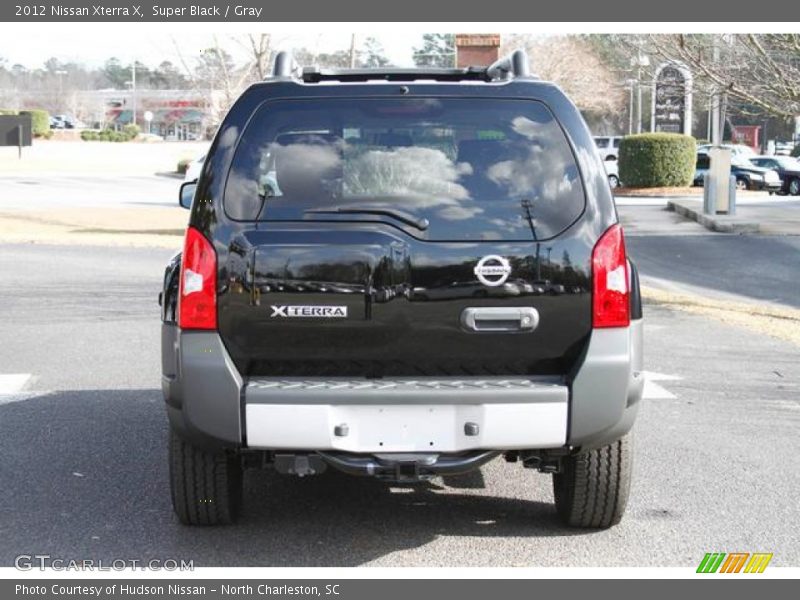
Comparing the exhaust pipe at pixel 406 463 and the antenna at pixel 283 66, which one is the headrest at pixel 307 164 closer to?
the antenna at pixel 283 66

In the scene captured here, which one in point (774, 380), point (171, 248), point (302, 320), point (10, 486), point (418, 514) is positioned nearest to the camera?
point (302, 320)

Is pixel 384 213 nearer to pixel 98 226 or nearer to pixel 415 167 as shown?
pixel 415 167

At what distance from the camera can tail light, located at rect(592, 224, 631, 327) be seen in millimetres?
4781

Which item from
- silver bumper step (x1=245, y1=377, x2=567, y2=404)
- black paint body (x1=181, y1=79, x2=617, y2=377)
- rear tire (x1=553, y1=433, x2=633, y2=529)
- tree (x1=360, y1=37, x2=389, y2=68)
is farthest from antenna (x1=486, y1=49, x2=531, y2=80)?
tree (x1=360, y1=37, x2=389, y2=68)

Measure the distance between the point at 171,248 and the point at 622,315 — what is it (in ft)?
50.8

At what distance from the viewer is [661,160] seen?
38.5 metres

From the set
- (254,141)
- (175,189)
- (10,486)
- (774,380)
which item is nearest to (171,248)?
(774,380)

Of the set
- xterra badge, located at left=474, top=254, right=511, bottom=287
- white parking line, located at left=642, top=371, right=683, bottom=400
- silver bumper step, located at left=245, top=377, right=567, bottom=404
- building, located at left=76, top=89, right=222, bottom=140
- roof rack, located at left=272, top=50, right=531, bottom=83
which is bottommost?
white parking line, located at left=642, top=371, right=683, bottom=400

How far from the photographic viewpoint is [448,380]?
4.79 m

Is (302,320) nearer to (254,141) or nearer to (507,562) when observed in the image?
(254,141)

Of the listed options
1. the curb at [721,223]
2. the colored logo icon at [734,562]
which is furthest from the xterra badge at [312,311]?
the curb at [721,223]

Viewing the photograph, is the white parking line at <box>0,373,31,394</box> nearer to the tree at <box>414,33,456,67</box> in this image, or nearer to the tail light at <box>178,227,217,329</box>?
the tail light at <box>178,227,217,329</box>

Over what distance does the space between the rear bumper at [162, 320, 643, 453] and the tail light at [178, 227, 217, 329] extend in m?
0.06

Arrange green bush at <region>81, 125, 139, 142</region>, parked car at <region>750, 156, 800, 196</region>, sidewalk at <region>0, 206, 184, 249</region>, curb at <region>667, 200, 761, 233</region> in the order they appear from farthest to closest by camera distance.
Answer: green bush at <region>81, 125, 139, 142</region> < parked car at <region>750, 156, 800, 196</region> < curb at <region>667, 200, 761, 233</region> < sidewalk at <region>0, 206, 184, 249</region>
